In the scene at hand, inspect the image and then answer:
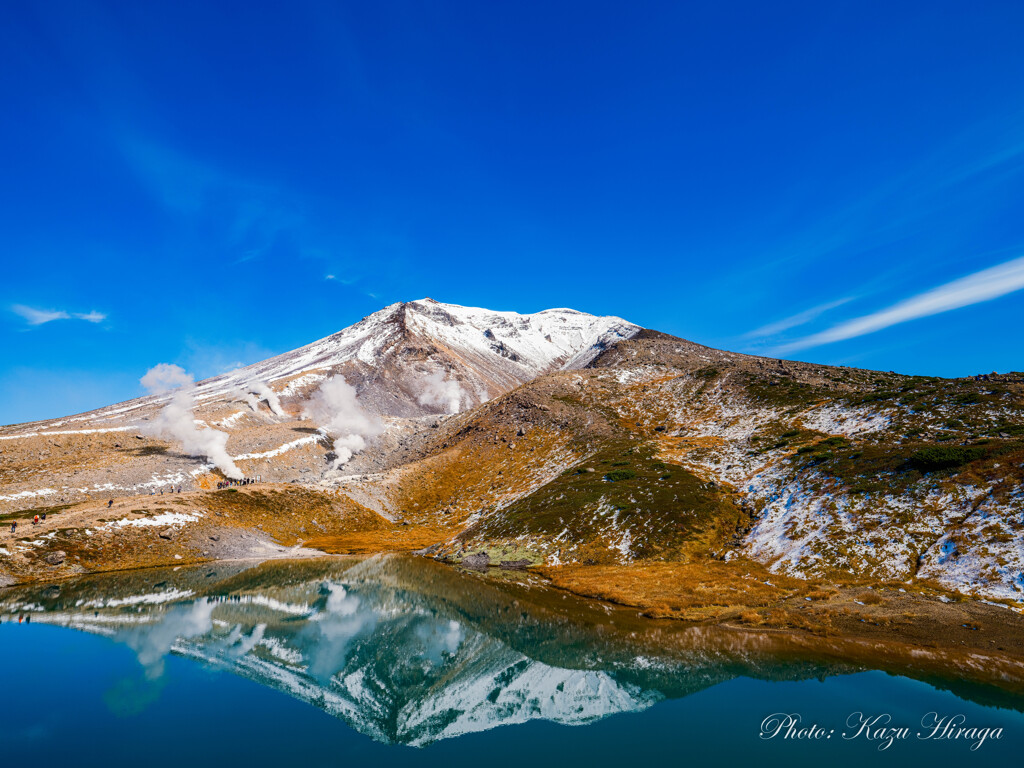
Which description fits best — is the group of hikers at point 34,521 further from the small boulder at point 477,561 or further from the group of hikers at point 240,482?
the small boulder at point 477,561

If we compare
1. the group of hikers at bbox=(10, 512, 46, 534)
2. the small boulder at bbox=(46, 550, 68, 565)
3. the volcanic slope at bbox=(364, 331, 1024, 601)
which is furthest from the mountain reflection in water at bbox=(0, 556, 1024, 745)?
the group of hikers at bbox=(10, 512, 46, 534)

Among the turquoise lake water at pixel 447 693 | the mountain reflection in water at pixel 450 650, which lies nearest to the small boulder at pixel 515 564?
the mountain reflection in water at pixel 450 650

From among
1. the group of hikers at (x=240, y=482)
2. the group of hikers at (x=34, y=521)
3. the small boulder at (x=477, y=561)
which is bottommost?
the small boulder at (x=477, y=561)

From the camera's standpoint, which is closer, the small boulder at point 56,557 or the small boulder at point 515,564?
the small boulder at point 515,564

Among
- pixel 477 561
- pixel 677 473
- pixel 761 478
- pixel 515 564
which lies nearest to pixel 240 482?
pixel 477 561

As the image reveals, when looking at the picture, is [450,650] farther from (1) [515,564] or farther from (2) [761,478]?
(2) [761,478]

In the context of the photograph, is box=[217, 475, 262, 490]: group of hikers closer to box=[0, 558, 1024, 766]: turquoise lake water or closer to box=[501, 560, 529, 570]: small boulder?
box=[0, 558, 1024, 766]: turquoise lake water
